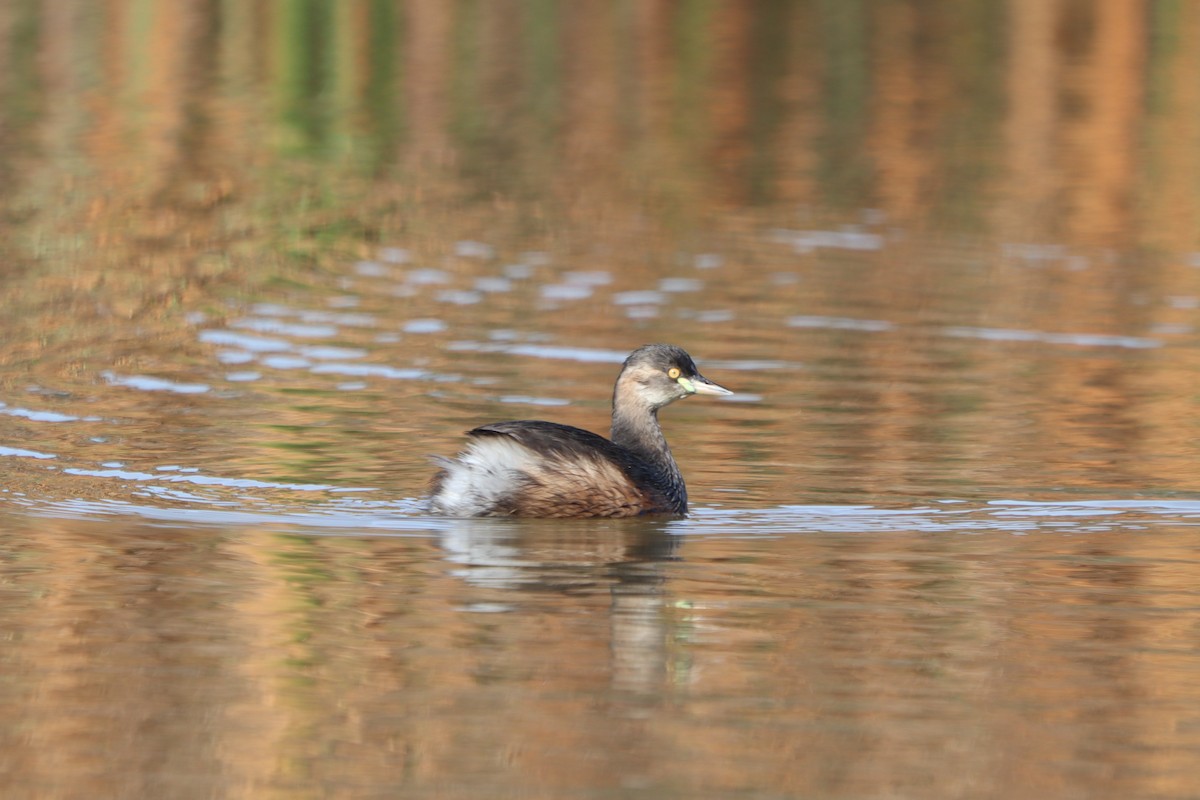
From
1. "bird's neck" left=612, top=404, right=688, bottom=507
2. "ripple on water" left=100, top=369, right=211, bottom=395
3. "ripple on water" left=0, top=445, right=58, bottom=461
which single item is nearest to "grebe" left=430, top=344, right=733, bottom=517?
"bird's neck" left=612, top=404, right=688, bottom=507

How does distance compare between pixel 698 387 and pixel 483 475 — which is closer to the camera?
pixel 483 475

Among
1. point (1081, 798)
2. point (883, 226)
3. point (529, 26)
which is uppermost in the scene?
point (529, 26)

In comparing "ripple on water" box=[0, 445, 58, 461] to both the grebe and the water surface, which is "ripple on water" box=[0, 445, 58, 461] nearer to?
the water surface

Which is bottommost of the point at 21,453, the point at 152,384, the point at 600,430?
the point at 600,430

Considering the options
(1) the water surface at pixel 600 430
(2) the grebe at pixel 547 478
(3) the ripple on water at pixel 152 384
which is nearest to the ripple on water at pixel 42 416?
(1) the water surface at pixel 600 430

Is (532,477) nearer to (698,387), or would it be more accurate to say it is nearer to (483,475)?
(483,475)

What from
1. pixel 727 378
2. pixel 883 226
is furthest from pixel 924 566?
pixel 883 226

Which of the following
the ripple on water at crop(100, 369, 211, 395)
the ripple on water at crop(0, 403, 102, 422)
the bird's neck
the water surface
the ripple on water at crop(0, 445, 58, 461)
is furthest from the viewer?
the ripple on water at crop(100, 369, 211, 395)

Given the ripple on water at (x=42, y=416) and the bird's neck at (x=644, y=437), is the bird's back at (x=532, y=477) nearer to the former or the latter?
the bird's neck at (x=644, y=437)

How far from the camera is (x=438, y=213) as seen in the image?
22.1m

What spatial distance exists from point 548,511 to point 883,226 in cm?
1138

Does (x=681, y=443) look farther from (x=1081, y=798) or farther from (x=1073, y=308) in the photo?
(x=1081, y=798)

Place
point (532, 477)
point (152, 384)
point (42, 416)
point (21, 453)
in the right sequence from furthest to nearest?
point (152, 384) < point (42, 416) < point (21, 453) < point (532, 477)

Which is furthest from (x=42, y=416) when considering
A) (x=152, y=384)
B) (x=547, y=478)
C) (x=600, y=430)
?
(x=547, y=478)
